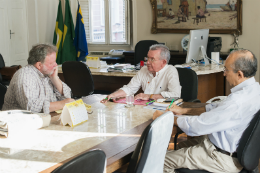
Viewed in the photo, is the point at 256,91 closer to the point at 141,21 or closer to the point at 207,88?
the point at 207,88

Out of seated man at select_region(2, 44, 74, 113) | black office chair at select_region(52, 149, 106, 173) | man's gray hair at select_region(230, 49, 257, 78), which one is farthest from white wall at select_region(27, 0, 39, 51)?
black office chair at select_region(52, 149, 106, 173)

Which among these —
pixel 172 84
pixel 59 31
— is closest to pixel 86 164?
pixel 172 84

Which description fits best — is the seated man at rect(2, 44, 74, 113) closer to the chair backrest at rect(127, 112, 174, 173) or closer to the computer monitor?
the chair backrest at rect(127, 112, 174, 173)

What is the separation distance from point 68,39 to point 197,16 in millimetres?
2802

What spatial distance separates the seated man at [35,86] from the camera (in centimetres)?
215

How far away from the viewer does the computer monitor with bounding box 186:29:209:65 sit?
414 cm

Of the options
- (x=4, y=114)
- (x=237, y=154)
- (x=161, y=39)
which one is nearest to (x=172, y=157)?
(x=237, y=154)

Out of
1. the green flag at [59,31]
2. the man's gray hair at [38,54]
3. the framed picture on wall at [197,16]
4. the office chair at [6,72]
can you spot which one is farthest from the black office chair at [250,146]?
the green flag at [59,31]

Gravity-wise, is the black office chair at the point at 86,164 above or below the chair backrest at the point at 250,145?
above

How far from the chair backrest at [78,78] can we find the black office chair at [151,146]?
7.84ft

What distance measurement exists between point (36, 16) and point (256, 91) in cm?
558

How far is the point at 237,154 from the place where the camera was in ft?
5.68

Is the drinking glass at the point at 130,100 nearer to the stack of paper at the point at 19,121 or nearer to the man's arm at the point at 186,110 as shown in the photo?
the man's arm at the point at 186,110

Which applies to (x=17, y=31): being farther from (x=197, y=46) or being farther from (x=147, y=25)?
(x=197, y=46)
